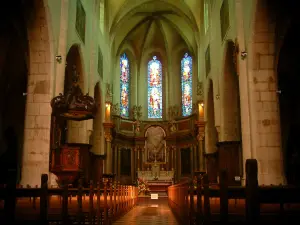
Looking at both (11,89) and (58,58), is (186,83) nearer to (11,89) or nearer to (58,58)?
(11,89)

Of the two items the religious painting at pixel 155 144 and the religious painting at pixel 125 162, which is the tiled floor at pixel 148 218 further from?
the religious painting at pixel 155 144

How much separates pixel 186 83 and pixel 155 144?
17.6 ft

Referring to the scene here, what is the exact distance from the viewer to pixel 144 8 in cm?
2709

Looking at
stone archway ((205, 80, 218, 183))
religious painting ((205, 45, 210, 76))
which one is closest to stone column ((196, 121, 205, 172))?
stone archway ((205, 80, 218, 183))

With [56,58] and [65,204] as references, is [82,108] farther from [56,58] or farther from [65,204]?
[65,204]

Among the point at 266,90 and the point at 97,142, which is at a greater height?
the point at 266,90

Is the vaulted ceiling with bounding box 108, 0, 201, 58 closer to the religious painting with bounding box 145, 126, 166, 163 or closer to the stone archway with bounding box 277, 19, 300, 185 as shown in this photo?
the religious painting with bounding box 145, 126, 166, 163

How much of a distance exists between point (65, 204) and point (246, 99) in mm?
8418

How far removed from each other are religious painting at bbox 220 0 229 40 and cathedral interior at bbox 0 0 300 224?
0.14 ft

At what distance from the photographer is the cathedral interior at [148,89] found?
11.8m

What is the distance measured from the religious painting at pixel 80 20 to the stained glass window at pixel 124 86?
12.5 meters

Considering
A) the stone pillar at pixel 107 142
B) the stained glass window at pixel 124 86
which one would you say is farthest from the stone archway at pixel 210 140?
the stained glass window at pixel 124 86

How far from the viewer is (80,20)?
16.4 m

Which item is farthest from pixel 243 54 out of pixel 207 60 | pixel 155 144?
pixel 155 144
